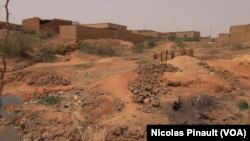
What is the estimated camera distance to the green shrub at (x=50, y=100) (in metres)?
10.5

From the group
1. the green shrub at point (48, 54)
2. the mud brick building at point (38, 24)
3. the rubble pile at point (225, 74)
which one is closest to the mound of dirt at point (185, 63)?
the rubble pile at point (225, 74)

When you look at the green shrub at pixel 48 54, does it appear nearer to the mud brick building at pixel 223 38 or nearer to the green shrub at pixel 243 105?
the green shrub at pixel 243 105

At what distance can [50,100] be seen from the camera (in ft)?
34.7

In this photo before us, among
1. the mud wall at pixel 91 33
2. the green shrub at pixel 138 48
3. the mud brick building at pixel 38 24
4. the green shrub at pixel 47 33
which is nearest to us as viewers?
the green shrub at pixel 138 48

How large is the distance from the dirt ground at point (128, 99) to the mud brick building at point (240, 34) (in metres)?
10.3

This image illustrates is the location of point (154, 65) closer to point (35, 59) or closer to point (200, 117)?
point (200, 117)

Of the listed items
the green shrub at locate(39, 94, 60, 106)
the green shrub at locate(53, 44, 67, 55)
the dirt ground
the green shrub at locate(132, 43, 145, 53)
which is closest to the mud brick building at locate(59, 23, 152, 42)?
the green shrub at locate(53, 44, 67, 55)

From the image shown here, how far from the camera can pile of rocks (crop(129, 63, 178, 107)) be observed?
10.0m

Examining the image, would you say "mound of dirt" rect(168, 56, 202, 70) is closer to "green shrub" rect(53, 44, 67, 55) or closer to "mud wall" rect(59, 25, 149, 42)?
"green shrub" rect(53, 44, 67, 55)

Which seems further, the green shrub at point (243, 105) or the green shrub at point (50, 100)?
the green shrub at point (50, 100)

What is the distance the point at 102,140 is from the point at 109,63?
6937 mm

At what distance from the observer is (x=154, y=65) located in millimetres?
11859

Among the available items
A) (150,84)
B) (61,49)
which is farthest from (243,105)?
(61,49)

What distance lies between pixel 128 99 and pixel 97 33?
14545 millimetres
